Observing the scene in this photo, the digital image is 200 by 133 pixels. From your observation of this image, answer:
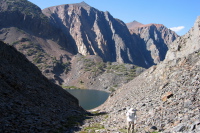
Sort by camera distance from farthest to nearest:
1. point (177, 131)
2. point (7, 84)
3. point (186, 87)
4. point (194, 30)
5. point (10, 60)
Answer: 1. point (194, 30)
2. point (10, 60)
3. point (7, 84)
4. point (186, 87)
5. point (177, 131)

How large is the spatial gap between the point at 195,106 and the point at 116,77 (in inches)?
7104

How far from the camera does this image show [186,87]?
24938 millimetres

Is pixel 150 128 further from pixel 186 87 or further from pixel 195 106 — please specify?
pixel 186 87

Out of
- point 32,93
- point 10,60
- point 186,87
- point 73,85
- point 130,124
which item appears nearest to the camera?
point 130,124

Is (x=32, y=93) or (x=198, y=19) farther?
(x=198, y=19)

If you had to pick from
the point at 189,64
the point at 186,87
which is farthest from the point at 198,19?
the point at 186,87

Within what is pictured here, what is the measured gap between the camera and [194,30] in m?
52.3

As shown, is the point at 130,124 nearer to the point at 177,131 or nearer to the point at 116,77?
the point at 177,131

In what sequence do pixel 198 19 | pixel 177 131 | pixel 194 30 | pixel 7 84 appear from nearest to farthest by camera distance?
pixel 177 131 < pixel 7 84 < pixel 194 30 < pixel 198 19

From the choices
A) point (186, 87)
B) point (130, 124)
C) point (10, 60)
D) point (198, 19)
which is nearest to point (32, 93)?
point (10, 60)

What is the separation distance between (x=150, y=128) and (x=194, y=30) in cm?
4256

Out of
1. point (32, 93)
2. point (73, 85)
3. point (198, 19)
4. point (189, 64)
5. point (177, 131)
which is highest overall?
point (73, 85)

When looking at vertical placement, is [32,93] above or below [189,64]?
below

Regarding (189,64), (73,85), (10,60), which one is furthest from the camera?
(73,85)
